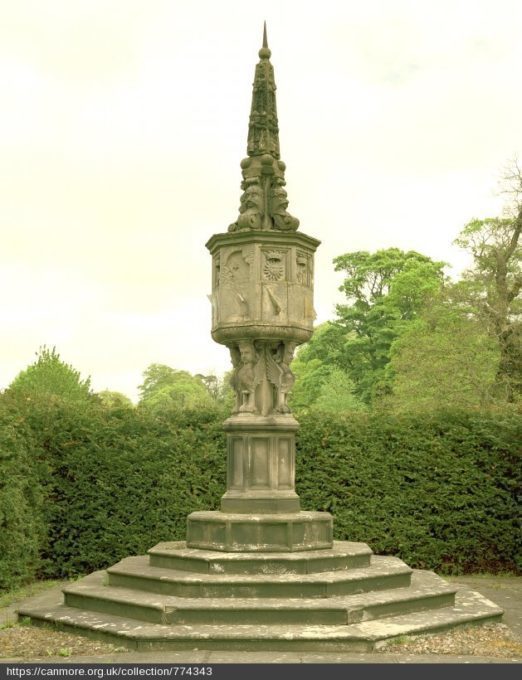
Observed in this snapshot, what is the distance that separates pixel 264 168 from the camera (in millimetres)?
11523

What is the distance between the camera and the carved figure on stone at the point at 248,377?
36.3ft

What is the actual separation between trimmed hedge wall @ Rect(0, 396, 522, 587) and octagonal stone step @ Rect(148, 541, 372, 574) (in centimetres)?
397

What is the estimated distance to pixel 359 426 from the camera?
1526 cm

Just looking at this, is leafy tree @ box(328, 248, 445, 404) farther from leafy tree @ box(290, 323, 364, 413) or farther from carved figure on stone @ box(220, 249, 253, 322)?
carved figure on stone @ box(220, 249, 253, 322)

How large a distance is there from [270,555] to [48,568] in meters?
5.66

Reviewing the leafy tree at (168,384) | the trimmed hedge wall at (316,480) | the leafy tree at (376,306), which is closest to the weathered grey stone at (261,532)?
the trimmed hedge wall at (316,480)

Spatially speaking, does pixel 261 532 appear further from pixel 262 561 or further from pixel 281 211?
pixel 281 211

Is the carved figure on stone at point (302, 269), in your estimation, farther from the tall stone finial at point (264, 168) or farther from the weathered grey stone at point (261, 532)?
the weathered grey stone at point (261, 532)

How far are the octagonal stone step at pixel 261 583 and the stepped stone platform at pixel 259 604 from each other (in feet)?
0.04

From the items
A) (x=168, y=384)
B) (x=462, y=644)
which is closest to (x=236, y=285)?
(x=462, y=644)

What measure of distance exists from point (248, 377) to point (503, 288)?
19.9 metres

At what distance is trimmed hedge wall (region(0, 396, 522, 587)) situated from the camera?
47.1 ft

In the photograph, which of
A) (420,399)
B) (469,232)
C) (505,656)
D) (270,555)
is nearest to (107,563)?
(270,555)
